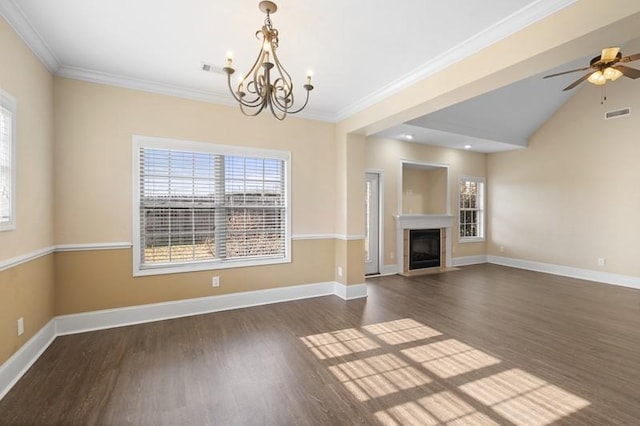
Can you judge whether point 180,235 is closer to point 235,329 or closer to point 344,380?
point 235,329

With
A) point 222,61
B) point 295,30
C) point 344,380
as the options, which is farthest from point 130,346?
point 295,30

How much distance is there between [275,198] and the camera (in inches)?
168

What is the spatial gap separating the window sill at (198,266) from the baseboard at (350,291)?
3.08 ft

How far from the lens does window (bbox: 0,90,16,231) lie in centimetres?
217

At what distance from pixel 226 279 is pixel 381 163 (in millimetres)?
3916

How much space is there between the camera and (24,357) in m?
2.43

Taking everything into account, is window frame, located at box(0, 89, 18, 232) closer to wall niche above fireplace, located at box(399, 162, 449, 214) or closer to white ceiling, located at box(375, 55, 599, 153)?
white ceiling, located at box(375, 55, 599, 153)

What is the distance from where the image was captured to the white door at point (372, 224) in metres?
6.11

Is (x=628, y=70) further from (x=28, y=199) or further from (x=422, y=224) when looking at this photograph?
(x=28, y=199)

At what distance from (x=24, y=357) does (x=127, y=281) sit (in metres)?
1.06

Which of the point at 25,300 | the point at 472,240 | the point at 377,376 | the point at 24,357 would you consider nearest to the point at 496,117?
the point at 472,240

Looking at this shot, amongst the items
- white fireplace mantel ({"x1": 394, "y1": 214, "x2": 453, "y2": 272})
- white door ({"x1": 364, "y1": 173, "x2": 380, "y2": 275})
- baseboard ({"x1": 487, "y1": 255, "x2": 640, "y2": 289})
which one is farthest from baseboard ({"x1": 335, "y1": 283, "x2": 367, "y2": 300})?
baseboard ({"x1": 487, "y1": 255, "x2": 640, "y2": 289})

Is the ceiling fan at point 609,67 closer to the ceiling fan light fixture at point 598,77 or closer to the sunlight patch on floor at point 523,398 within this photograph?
the ceiling fan light fixture at point 598,77

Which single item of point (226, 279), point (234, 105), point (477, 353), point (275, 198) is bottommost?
point (477, 353)
